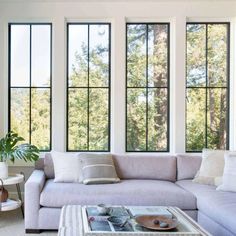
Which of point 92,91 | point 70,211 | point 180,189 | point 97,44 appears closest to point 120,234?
point 70,211

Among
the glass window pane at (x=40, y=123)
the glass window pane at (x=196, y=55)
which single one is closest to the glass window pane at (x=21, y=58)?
the glass window pane at (x=40, y=123)

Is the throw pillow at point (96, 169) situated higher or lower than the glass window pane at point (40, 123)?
lower

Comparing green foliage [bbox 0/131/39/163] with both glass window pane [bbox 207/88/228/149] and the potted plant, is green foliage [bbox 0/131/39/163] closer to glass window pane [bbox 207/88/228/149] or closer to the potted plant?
the potted plant

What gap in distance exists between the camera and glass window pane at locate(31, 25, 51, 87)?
495 cm

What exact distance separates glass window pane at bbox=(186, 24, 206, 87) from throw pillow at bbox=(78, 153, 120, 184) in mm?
1803

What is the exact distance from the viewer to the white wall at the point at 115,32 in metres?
4.78

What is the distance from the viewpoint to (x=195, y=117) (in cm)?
500

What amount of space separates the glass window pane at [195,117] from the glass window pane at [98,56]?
4.16 ft

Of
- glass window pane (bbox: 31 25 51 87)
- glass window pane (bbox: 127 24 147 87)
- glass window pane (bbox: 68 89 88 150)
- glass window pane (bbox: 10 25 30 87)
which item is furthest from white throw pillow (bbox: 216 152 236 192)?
glass window pane (bbox: 10 25 30 87)

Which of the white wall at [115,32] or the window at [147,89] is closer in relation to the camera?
the white wall at [115,32]

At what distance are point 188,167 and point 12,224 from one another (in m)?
2.22

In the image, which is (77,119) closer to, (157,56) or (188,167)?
(157,56)

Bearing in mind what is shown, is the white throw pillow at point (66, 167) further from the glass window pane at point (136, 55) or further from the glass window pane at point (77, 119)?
the glass window pane at point (136, 55)

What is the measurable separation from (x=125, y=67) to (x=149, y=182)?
1707mm
